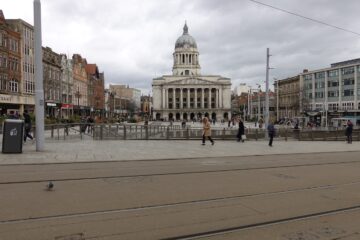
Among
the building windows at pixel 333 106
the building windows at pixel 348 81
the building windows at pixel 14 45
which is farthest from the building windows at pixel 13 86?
the building windows at pixel 333 106

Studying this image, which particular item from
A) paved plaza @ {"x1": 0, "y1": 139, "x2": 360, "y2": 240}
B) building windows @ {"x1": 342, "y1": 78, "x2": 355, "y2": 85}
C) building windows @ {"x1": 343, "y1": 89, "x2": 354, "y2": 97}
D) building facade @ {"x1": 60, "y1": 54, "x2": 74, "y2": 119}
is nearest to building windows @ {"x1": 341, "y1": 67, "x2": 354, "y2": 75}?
building windows @ {"x1": 342, "y1": 78, "x2": 355, "y2": 85}

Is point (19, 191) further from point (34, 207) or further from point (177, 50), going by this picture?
point (177, 50)

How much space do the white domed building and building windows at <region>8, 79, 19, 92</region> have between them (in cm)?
11501

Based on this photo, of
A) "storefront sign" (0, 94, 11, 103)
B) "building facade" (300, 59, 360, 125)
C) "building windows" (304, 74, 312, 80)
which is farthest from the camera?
"building windows" (304, 74, 312, 80)

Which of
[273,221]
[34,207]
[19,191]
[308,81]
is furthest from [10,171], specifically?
[308,81]

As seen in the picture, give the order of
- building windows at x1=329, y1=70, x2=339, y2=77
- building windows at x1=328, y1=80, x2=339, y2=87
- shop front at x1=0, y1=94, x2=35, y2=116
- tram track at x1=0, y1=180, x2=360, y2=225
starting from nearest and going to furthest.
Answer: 1. tram track at x1=0, y1=180, x2=360, y2=225
2. shop front at x1=0, y1=94, x2=35, y2=116
3. building windows at x1=329, y1=70, x2=339, y2=77
4. building windows at x1=328, y1=80, x2=339, y2=87

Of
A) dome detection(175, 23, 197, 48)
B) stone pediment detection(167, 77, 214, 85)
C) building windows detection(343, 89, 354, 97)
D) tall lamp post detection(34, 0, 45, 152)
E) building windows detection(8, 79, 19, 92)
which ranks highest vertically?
dome detection(175, 23, 197, 48)

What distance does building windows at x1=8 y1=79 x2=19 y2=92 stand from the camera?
211ft

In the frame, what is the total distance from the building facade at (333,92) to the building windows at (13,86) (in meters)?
66.0

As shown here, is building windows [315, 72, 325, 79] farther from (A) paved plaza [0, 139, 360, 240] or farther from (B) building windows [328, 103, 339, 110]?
(A) paved plaza [0, 139, 360, 240]

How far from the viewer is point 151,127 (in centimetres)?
2955

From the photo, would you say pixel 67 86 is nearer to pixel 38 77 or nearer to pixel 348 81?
pixel 348 81

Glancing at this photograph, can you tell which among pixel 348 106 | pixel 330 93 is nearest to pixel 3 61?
pixel 348 106

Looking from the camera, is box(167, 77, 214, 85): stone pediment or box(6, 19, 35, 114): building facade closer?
box(6, 19, 35, 114): building facade
